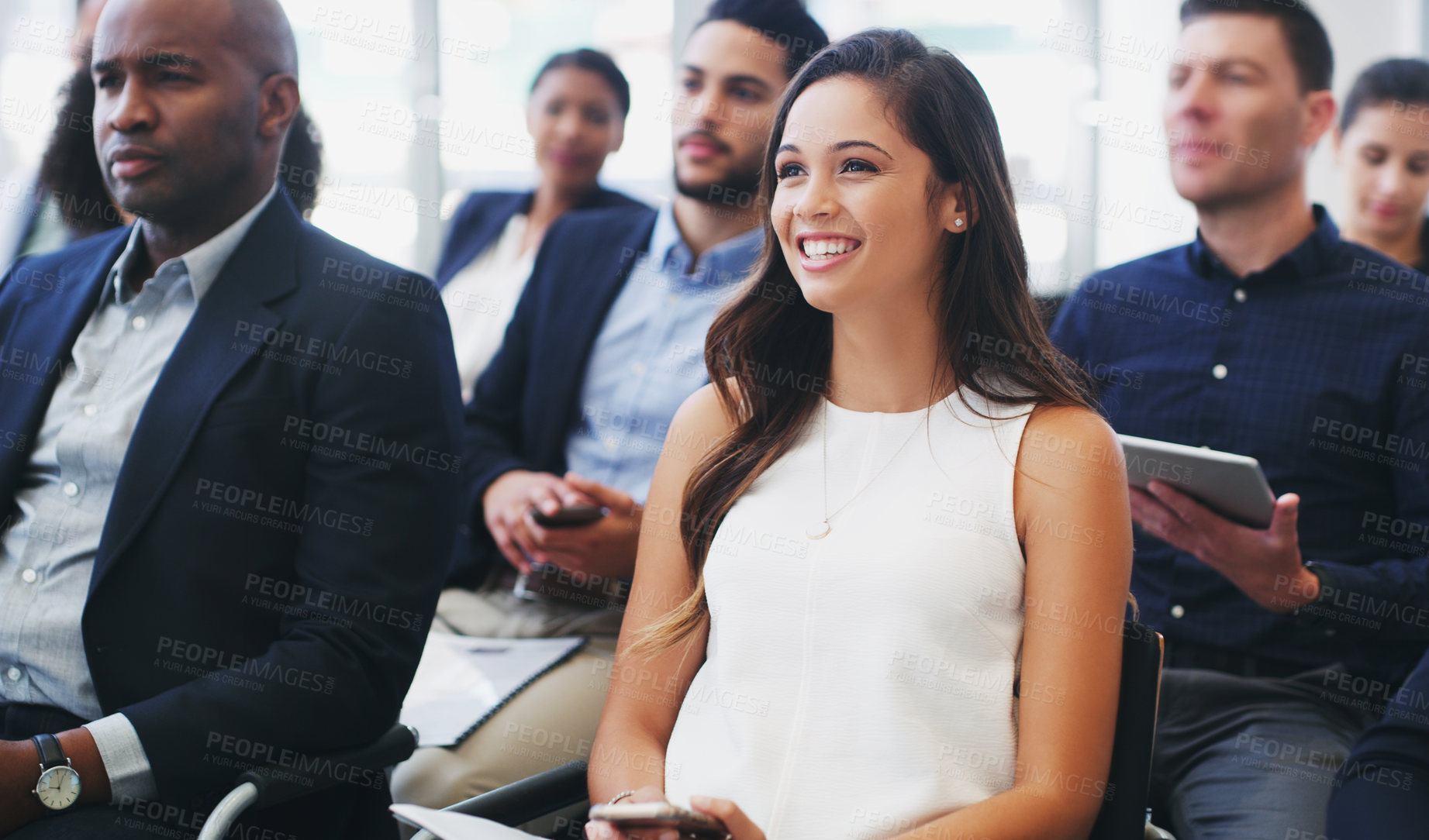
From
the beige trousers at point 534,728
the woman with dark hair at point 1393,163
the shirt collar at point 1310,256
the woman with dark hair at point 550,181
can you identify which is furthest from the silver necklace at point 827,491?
the woman with dark hair at point 1393,163

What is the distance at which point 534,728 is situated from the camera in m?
1.99

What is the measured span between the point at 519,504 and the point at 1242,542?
1288 mm

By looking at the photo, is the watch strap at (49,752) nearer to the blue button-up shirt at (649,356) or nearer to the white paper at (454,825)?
the white paper at (454,825)

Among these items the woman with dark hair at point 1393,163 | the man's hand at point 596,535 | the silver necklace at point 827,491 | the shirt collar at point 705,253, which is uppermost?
the woman with dark hair at point 1393,163

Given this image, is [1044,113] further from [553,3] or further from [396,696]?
[396,696]

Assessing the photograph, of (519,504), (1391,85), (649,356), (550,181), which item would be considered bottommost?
(519,504)

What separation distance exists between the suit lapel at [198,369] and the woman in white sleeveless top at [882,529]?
63cm

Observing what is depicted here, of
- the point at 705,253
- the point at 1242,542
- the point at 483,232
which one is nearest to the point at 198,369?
the point at 705,253

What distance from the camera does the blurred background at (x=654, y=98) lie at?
16.5ft

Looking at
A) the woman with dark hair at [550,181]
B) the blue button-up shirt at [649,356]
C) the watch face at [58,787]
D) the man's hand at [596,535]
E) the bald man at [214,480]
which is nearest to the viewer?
the watch face at [58,787]

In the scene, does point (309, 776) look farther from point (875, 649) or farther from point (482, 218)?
point (482, 218)

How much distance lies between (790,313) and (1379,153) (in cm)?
279

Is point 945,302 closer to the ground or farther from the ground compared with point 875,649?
farther from the ground

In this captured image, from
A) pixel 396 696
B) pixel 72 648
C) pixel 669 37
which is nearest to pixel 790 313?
pixel 396 696
